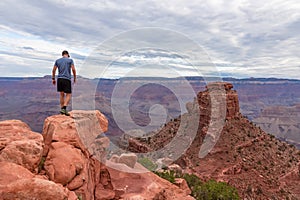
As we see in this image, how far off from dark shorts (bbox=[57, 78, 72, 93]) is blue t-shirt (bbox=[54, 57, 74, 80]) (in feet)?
0.77

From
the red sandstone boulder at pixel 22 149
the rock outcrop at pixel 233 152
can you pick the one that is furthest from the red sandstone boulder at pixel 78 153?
the rock outcrop at pixel 233 152

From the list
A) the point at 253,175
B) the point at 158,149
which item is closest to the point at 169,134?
the point at 158,149

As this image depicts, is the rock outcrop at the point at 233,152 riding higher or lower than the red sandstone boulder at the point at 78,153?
lower

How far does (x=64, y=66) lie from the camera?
16.7 m

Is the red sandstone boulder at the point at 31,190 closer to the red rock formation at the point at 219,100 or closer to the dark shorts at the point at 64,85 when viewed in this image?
the dark shorts at the point at 64,85

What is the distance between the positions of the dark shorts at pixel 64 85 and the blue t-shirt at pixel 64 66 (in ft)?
0.77

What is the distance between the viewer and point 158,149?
204 feet

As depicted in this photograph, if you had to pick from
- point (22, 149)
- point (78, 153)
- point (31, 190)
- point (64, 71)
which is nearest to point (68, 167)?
point (78, 153)

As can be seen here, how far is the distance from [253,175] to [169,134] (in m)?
20.7

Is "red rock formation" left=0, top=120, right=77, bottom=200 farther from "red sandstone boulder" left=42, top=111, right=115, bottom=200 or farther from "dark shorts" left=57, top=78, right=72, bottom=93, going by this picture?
"dark shorts" left=57, top=78, right=72, bottom=93

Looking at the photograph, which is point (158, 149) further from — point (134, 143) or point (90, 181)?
point (90, 181)

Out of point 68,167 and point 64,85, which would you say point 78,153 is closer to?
point 68,167

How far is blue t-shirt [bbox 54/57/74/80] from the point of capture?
54.7 ft

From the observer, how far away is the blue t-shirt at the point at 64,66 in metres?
16.7
